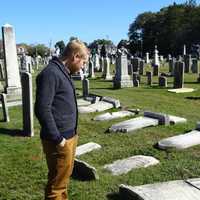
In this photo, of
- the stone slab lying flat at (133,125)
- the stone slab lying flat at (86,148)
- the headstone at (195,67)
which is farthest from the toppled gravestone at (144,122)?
the headstone at (195,67)

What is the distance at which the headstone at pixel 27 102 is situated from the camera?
8703 millimetres

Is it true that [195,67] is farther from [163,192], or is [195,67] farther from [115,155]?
[163,192]

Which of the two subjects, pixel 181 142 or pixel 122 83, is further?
pixel 122 83

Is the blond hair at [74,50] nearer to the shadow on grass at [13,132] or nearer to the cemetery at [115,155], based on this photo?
the cemetery at [115,155]

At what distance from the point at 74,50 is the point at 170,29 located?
224ft

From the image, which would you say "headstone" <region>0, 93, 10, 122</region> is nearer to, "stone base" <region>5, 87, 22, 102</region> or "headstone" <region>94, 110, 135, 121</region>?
"headstone" <region>94, 110, 135, 121</region>

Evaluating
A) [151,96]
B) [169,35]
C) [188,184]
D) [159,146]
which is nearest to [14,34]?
[151,96]

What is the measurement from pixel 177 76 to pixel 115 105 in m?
6.15

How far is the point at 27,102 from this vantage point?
8.88 metres

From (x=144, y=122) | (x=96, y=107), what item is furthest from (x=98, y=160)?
(x=96, y=107)

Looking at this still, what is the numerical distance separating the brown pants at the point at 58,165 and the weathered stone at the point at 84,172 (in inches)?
53.9

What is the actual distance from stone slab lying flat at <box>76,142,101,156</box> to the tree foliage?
58.5 metres

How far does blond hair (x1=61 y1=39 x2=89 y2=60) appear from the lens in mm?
4148

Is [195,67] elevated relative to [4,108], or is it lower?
elevated
